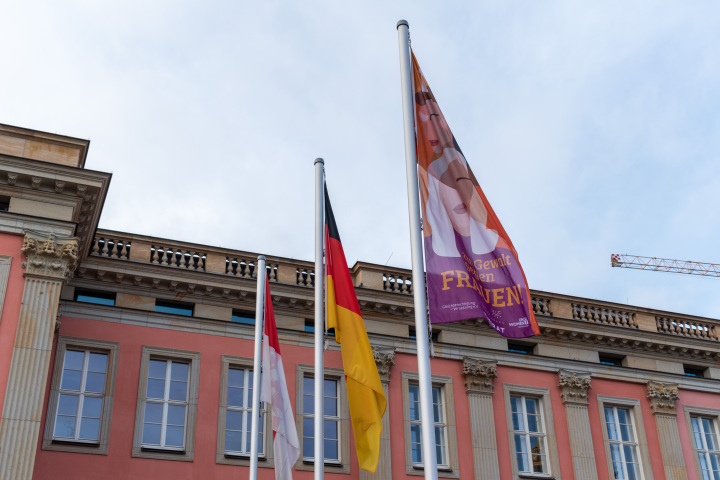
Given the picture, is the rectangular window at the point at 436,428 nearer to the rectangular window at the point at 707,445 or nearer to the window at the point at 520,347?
the window at the point at 520,347

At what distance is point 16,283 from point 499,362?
15.7 m

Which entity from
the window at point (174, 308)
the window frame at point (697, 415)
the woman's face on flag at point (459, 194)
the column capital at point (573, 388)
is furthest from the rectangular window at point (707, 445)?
the woman's face on flag at point (459, 194)

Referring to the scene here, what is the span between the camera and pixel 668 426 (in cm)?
2981

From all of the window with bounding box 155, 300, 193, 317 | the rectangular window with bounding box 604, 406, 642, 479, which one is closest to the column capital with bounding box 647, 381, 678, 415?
the rectangular window with bounding box 604, 406, 642, 479

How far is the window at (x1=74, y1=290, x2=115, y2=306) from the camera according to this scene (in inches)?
979

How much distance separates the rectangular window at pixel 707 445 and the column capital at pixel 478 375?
27.3 feet

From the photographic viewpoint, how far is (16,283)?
20719 mm

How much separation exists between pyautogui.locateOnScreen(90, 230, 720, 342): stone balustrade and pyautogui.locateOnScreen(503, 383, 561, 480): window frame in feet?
8.94

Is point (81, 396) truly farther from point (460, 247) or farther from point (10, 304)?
point (460, 247)

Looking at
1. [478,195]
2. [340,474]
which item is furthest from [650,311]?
[478,195]

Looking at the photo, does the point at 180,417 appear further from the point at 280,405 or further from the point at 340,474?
the point at 280,405

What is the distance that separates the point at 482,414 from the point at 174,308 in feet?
34.1

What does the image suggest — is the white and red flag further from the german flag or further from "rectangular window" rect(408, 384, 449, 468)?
"rectangular window" rect(408, 384, 449, 468)

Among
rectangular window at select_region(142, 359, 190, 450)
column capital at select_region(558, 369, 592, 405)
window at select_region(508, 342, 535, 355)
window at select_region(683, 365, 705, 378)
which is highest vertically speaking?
window at select_region(508, 342, 535, 355)
